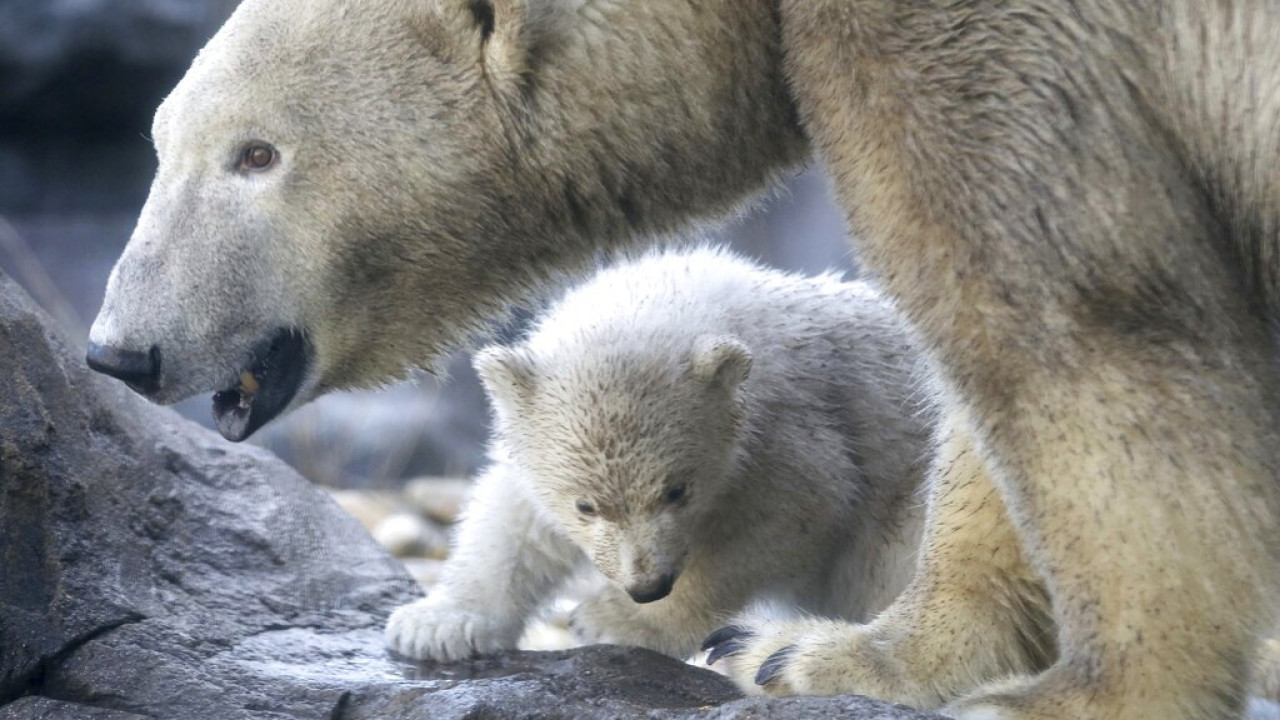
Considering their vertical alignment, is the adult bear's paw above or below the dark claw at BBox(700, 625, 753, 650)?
above

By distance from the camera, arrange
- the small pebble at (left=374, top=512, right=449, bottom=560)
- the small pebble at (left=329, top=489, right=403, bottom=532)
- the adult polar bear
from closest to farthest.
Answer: the adult polar bear
the small pebble at (left=374, top=512, right=449, bottom=560)
the small pebble at (left=329, top=489, right=403, bottom=532)

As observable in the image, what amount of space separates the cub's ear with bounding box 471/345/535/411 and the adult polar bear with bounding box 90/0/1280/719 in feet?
2.14

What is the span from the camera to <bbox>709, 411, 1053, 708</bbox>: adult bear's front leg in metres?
2.89

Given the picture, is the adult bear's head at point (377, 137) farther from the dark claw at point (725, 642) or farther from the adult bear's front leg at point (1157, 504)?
the dark claw at point (725, 642)

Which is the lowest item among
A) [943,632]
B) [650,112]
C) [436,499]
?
[436,499]

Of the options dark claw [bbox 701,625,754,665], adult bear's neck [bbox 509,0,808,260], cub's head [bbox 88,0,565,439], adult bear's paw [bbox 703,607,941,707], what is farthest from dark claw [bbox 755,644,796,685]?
cub's head [bbox 88,0,565,439]

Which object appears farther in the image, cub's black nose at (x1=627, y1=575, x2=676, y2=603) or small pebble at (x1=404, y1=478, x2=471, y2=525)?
small pebble at (x1=404, y1=478, x2=471, y2=525)

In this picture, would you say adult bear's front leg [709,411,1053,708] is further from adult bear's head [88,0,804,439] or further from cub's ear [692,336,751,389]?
adult bear's head [88,0,804,439]

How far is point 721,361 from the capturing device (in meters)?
3.64

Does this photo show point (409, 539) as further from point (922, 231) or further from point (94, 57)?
point (922, 231)

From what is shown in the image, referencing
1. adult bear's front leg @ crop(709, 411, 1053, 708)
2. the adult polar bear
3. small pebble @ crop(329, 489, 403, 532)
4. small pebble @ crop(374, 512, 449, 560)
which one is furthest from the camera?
small pebble @ crop(329, 489, 403, 532)

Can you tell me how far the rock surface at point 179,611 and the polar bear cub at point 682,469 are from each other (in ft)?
0.85

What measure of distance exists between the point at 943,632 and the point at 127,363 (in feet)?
5.19

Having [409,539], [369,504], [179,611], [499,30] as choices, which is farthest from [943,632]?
[369,504]
